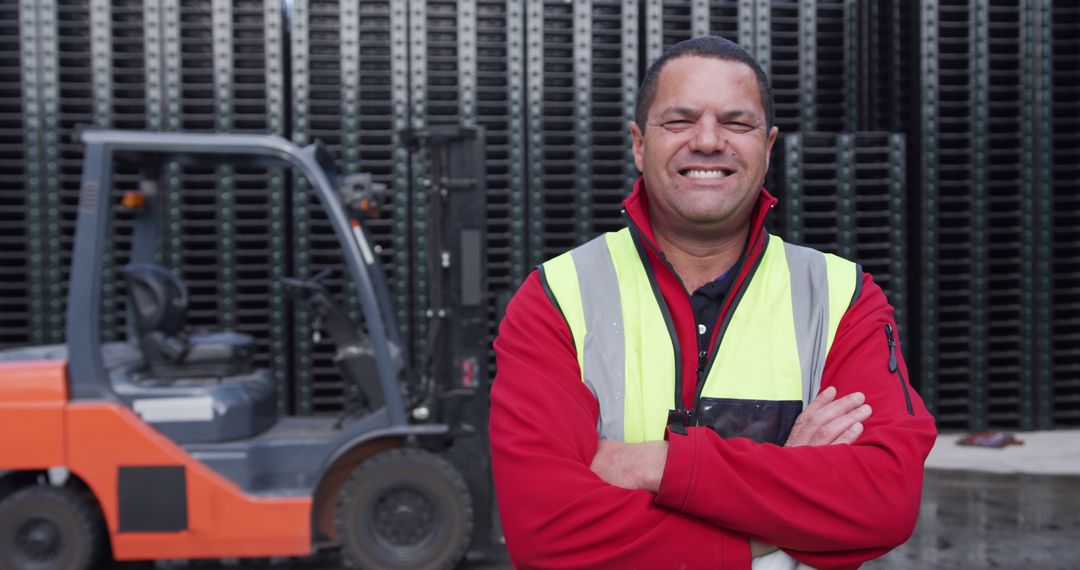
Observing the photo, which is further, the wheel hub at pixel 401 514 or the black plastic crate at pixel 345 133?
the black plastic crate at pixel 345 133

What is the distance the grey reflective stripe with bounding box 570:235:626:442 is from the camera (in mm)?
1615

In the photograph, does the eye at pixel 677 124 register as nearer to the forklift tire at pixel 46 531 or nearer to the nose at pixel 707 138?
the nose at pixel 707 138

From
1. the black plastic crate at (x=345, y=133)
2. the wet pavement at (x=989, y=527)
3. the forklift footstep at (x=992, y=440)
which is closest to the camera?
the wet pavement at (x=989, y=527)

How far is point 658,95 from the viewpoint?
1.69m

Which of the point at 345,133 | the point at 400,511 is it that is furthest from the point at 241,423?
the point at 345,133

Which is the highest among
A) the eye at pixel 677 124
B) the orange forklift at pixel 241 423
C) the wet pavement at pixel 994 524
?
the eye at pixel 677 124

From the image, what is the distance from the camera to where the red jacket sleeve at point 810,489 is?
1483mm

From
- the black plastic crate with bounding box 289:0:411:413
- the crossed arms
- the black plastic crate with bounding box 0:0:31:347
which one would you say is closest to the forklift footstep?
the black plastic crate with bounding box 289:0:411:413

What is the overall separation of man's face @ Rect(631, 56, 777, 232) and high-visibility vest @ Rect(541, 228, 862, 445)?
133 millimetres

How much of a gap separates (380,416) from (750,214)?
3132mm

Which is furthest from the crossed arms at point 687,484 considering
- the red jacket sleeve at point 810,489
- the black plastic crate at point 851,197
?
the black plastic crate at point 851,197

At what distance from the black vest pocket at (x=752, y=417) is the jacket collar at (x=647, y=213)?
280 millimetres

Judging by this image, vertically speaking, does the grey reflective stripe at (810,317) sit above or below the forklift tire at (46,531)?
above

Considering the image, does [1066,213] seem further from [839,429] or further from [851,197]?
[839,429]
